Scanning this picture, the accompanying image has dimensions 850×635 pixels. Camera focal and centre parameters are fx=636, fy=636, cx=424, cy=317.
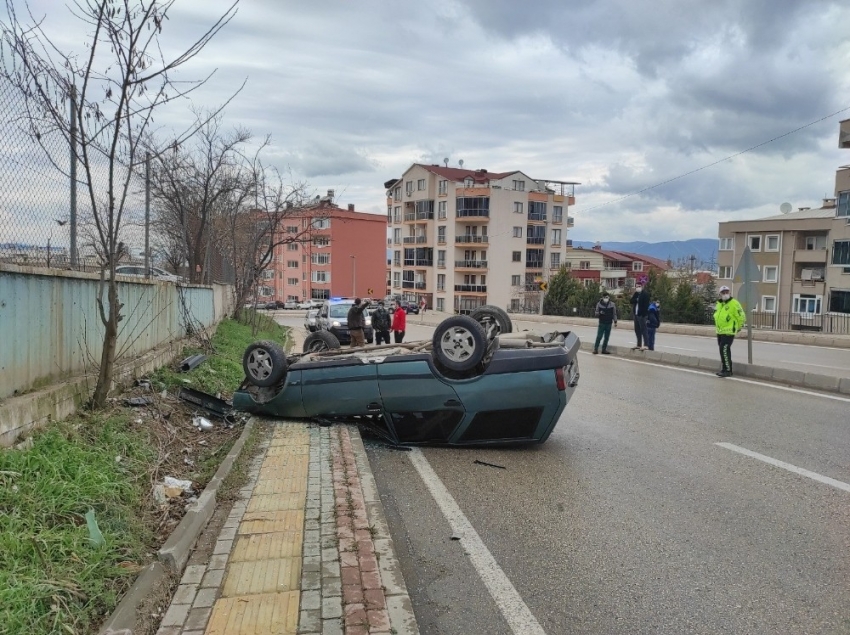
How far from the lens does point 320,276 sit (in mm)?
89312

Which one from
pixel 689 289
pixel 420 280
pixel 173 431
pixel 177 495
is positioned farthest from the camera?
pixel 420 280

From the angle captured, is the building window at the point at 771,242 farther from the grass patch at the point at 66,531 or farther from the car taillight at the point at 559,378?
the grass patch at the point at 66,531

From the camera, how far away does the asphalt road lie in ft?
12.3

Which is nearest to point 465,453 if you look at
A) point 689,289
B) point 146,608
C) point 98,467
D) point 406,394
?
point 406,394

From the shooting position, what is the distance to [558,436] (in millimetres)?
8234

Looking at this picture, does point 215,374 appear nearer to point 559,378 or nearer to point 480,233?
point 559,378

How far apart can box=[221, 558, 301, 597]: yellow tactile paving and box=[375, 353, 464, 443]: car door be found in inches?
136

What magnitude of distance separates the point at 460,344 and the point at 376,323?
1241 centimetres

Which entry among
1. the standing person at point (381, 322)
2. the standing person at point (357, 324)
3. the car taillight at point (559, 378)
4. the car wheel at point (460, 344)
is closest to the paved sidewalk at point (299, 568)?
the car wheel at point (460, 344)

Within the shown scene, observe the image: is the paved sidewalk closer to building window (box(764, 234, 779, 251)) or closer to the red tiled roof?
building window (box(764, 234, 779, 251))

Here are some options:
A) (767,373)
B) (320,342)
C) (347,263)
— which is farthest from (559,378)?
(347,263)

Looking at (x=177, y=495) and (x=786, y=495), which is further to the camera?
(x=786, y=495)

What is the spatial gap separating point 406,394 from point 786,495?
3906 mm

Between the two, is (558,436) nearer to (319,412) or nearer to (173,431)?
(319,412)
